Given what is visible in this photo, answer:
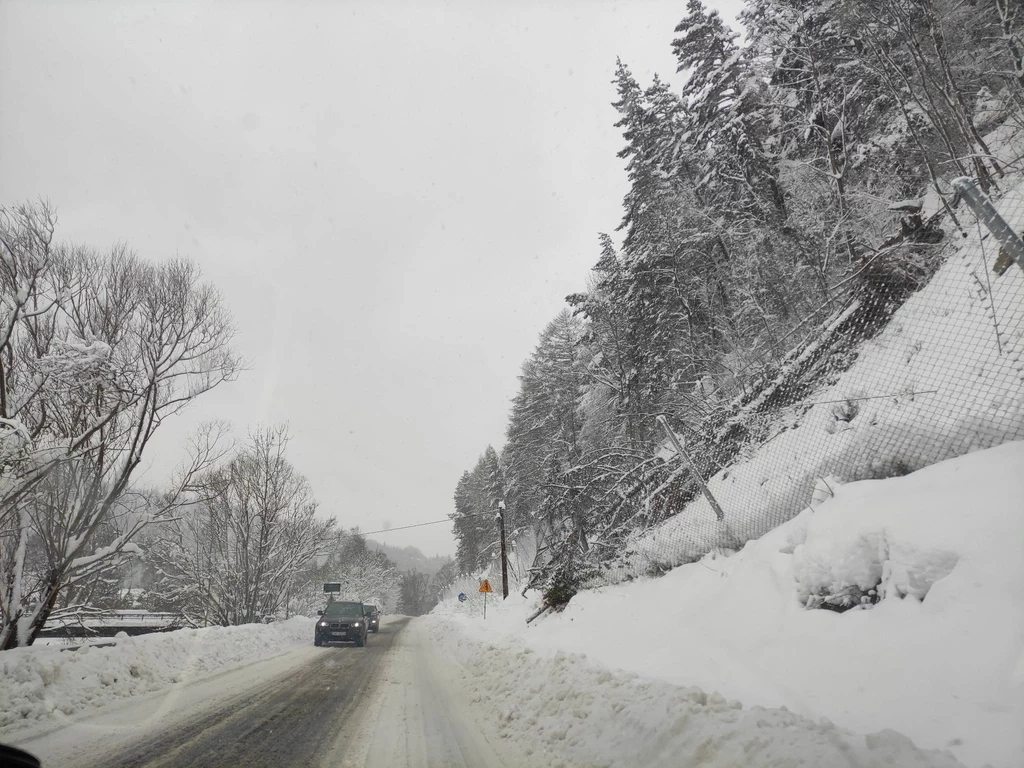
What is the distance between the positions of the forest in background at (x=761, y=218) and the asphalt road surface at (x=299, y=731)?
206 inches

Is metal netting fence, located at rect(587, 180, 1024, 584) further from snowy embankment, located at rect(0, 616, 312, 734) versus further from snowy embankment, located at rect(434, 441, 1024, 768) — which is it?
snowy embankment, located at rect(0, 616, 312, 734)

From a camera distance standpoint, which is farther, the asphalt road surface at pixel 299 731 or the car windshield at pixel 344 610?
the car windshield at pixel 344 610

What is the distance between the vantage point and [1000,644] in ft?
9.63

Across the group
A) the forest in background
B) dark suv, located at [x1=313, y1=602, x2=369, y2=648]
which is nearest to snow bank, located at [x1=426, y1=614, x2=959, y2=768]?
the forest in background

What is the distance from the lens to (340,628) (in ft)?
50.7

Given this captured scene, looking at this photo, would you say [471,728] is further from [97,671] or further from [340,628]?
[340,628]

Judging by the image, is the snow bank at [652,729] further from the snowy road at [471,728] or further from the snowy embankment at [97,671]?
the snowy embankment at [97,671]

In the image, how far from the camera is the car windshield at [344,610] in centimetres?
1602

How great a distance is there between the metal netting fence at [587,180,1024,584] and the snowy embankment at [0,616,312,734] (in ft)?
27.6

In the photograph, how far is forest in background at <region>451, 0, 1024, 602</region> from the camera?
9102 mm

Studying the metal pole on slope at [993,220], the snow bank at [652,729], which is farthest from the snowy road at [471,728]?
the metal pole on slope at [993,220]

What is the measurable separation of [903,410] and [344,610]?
17.0 m

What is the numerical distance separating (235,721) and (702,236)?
56.9ft

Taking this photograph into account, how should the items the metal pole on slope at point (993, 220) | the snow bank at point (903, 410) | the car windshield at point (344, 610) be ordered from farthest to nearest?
the car windshield at point (344, 610) → the snow bank at point (903, 410) → the metal pole on slope at point (993, 220)
